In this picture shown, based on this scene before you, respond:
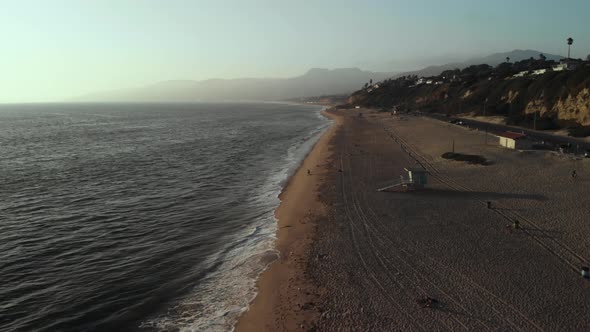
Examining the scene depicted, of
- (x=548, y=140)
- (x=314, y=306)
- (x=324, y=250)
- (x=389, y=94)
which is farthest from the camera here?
(x=389, y=94)

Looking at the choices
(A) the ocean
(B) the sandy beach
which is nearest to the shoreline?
(B) the sandy beach

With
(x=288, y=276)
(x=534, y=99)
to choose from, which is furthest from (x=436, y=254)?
(x=534, y=99)

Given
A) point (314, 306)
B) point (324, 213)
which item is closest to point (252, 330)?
point (314, 306)

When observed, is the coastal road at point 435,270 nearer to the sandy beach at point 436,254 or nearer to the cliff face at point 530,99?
the sandy beach at point 436,254

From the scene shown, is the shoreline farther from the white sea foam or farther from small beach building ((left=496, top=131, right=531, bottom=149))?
small beach building ((left=496, top=131, right=531, bottom=149))

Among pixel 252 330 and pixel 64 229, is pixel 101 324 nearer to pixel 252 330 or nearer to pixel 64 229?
pixel 252 330

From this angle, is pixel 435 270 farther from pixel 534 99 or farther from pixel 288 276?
pixel 534 99
